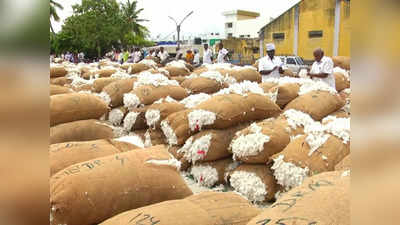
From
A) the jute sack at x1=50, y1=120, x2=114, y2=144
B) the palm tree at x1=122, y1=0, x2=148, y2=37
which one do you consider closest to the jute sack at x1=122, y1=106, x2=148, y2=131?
the jute sack at x1=50, y1=120, x2=114, y2=144

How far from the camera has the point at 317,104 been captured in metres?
3.81

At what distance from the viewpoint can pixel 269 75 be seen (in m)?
5.80

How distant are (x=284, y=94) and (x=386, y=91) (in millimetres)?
3810

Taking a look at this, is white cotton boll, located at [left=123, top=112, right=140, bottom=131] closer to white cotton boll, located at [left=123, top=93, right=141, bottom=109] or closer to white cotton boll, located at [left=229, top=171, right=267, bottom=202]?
white cotton boll, located at [left=123, top=93, right=141, bottom=109]

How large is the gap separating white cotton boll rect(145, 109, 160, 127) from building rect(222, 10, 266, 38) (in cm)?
3849

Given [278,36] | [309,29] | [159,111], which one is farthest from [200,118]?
[278,36]

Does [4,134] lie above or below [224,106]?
above

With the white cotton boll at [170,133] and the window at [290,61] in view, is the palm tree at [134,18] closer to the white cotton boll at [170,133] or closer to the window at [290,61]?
the window at [290,61]

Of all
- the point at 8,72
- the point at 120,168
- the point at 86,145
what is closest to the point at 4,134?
the point at 8,72

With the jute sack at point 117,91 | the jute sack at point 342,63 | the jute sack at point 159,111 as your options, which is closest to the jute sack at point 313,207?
the jute sack at point 159,111

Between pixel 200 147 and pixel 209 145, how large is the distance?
0.09 metres

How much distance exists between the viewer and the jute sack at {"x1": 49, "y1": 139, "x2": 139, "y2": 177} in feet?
7.32

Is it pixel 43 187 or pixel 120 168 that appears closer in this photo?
pixel 43 187

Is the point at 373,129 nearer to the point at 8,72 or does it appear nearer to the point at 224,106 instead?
the point at 8,72
